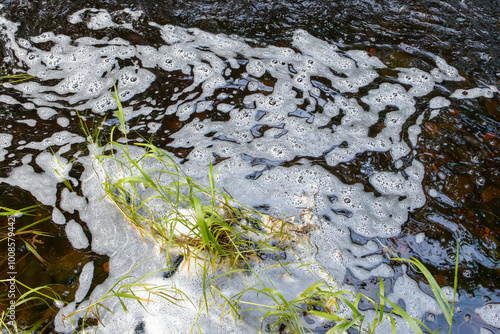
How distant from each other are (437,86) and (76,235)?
9.15 feet

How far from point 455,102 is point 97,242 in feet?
8.83

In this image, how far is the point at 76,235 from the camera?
1.98 m

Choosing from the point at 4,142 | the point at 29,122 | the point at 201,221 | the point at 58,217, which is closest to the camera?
the point at 201,221

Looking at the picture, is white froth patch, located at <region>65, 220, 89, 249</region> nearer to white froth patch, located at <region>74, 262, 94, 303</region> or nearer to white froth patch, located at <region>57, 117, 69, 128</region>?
white froth patch, located at <region>74, 262, 94, 303</region>

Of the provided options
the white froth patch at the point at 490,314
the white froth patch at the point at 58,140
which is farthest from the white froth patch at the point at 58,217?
the white froth patch at the point at 490,314

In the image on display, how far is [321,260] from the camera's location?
77.0 inches

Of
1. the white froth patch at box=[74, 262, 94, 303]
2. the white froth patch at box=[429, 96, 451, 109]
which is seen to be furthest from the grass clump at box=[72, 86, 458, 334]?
the white froth patch at box=[429, 96, 451, 109]

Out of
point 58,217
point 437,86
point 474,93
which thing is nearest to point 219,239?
point 58,217

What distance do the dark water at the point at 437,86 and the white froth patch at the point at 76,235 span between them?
0.04 meters

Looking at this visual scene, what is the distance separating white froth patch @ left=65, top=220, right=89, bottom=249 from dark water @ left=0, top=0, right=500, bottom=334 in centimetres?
4

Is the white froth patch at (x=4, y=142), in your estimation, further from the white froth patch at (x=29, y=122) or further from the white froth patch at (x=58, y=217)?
the white froth patch at (x=58, y=217)

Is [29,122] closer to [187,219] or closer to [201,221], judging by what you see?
[187,219]

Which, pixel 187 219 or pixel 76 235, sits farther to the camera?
pixel 76 235

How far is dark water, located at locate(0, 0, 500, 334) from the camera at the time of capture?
6.45ft
